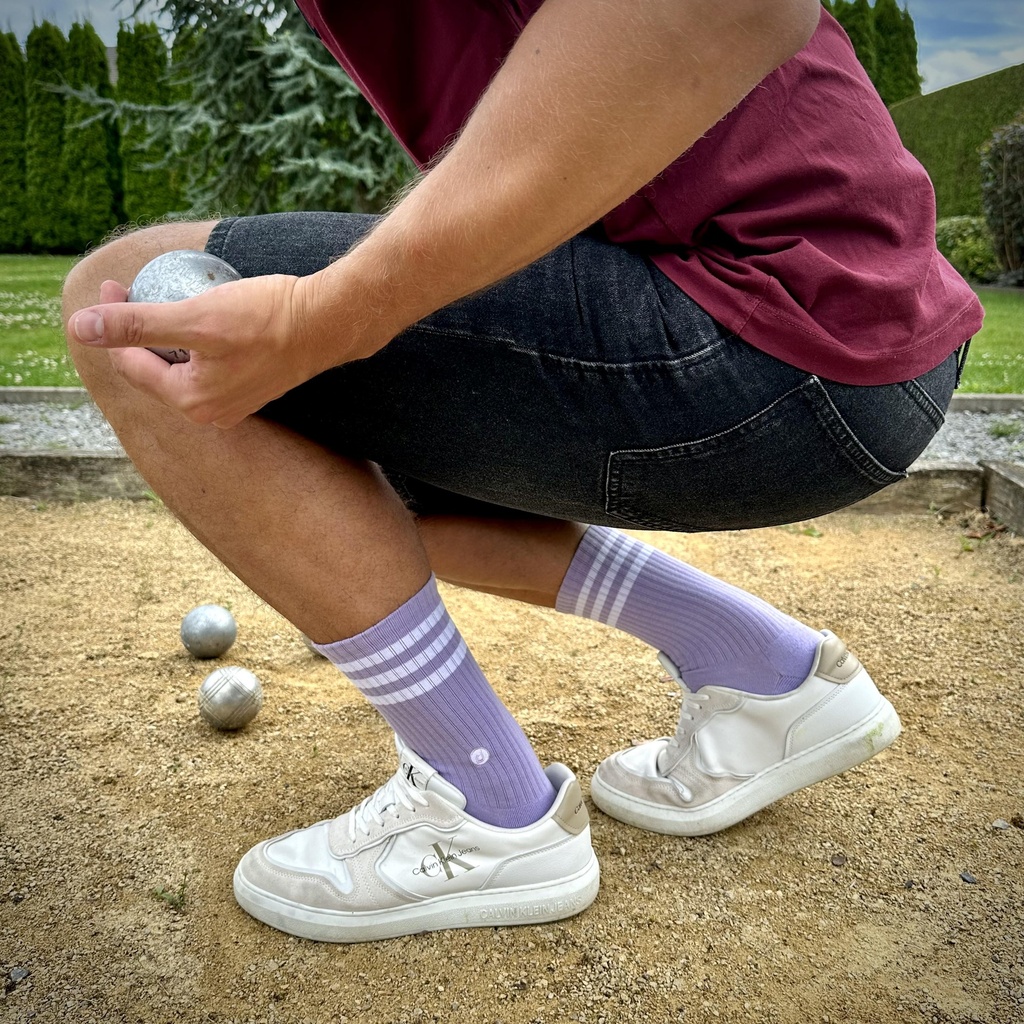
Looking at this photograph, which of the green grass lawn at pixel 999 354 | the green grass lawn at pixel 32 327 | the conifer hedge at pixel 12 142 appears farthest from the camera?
the conifer hedge at pixel 12 142

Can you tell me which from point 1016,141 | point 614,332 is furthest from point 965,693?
point 1016,141

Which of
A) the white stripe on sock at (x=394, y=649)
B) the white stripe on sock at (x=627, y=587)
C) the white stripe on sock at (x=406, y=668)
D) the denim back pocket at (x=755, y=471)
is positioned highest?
the denim back pocket at (x=755, y=471)

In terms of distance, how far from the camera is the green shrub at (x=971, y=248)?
1189 centimetres

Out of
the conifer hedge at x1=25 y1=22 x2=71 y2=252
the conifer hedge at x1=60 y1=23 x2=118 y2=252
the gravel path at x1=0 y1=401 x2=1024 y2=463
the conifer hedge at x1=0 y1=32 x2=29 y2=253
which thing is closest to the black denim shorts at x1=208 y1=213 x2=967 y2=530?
the gravel path at x1=0 y1=401 x2=1024 y2=463

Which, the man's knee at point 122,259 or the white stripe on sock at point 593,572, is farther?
the white stripe on sock at point 593,572

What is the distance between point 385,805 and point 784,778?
0.71m

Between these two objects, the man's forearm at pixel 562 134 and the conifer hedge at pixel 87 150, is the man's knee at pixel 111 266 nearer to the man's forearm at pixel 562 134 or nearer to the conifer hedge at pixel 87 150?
the man's forearm at pixel 562 134

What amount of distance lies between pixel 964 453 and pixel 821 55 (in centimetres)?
359

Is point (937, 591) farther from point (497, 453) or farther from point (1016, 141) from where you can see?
point (1016, 141)

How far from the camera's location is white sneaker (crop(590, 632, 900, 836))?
5.33ft

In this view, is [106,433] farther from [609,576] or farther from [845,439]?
[845,439]

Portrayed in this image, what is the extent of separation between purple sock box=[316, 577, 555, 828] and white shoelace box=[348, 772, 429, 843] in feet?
0.20

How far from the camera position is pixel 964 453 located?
14.2ft

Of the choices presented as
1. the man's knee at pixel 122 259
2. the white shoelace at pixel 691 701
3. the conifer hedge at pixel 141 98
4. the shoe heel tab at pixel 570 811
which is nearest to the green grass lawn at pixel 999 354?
the white shoelace at pixel 691 701
